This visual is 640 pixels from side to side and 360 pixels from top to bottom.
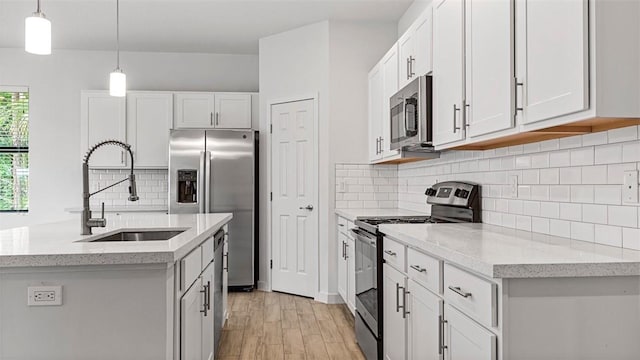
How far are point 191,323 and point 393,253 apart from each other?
1.08m

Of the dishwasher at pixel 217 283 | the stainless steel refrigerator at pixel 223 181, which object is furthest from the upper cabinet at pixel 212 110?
the dishwasher at pixel 217 283

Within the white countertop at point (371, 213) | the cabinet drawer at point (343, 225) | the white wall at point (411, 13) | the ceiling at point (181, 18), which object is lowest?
the cabinet drawer at point (343, 225)

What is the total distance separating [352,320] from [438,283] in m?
2.32

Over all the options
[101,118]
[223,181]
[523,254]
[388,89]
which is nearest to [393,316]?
[523,254]

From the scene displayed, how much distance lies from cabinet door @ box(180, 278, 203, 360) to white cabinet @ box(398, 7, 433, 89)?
6.10ft

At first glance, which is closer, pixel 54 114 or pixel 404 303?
pixel 404 303

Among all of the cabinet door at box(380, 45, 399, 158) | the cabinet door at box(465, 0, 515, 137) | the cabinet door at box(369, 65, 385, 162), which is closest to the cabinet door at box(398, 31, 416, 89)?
the cabinet door at box(380, 45, 399, 158)

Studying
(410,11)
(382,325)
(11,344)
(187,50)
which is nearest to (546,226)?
(382,325)

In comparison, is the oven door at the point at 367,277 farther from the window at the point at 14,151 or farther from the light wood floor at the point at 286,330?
the window at the point at 14,151

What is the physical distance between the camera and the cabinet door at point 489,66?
197cm

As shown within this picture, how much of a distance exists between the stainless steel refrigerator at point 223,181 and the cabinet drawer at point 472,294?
11.9 ft

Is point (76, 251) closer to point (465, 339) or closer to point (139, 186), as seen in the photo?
point (465, 339)

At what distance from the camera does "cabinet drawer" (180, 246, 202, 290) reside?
1.93 meters

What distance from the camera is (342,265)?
4.39 meters
